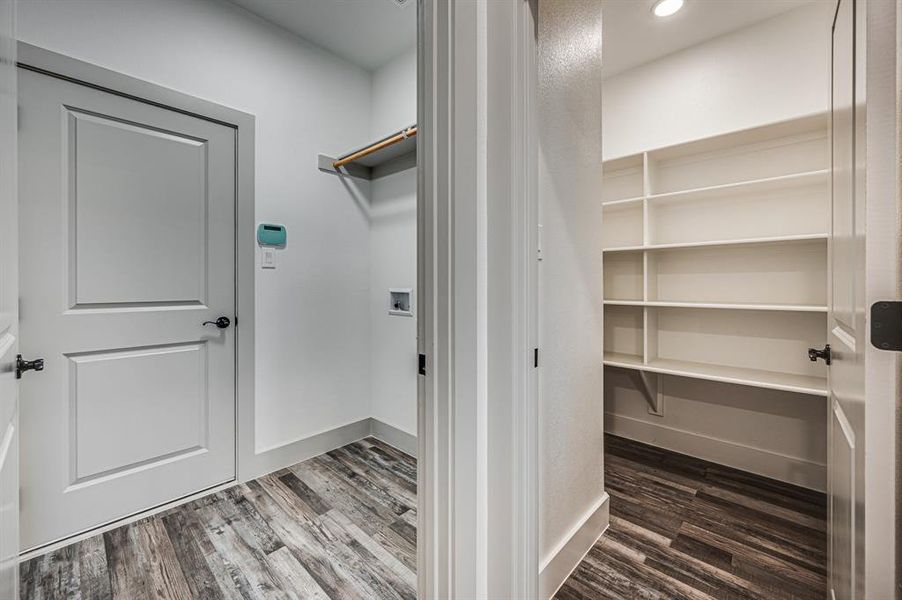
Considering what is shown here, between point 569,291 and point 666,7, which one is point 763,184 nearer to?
point 666,7

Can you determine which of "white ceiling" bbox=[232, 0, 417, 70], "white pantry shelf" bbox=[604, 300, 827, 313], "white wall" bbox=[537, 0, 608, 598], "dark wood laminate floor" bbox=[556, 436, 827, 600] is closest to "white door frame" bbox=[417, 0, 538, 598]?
"white wall" bbox=[537, 0, 608, 598]

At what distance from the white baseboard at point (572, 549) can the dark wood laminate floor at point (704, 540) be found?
0.10 feet

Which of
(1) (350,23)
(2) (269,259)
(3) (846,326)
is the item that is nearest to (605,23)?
(1) (350,23)

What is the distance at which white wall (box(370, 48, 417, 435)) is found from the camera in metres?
2.52

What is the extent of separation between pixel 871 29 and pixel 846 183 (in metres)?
0.40

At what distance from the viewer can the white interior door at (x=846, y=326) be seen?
770 millimetres

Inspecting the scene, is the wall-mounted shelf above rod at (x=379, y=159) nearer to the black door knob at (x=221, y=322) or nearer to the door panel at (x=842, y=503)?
the black door knob at (x=221, y=322)

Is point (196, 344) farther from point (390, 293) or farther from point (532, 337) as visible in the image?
point (532, 337)

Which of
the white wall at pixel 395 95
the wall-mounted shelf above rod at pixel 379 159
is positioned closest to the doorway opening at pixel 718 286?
the white wall at pixel 395 95

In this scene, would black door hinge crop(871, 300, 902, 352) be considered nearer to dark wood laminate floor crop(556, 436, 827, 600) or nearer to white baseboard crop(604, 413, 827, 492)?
dark wood laminate floor crop(556, 436, 827, 600)

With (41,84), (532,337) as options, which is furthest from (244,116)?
(532,337)

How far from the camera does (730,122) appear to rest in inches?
90.9

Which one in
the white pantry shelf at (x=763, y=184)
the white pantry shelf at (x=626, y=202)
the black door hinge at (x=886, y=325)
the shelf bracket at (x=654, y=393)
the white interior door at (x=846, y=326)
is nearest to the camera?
the black door hinge at (x=886, y=325)

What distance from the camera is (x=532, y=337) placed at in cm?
117
